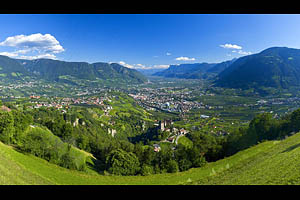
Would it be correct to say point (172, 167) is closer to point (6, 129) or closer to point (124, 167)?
point (124, 167)

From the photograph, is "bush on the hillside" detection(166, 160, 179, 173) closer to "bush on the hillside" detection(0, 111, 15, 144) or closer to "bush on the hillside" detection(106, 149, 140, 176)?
"bush on the hillside" detection(106, 149, 140, 176)

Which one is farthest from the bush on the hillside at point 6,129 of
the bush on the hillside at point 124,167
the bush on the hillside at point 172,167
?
the bush on the hillside at point 172,167

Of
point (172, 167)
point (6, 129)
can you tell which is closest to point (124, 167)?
point (172, 167)

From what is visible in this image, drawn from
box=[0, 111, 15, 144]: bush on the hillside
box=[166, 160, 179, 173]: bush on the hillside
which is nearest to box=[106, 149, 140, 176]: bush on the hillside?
box=[166, 160, 179, 173]: bush on the hillside

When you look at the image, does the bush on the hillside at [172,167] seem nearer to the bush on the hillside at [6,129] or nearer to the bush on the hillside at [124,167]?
the bush on the hillside at [124,167]

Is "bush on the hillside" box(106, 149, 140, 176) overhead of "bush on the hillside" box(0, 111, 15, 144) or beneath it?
beneath

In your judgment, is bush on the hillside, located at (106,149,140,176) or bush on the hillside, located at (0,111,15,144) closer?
bush on the hillside, located at (106,149,140,176)

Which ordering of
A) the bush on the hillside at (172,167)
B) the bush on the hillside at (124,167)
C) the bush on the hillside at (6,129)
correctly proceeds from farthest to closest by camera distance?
the bush on the hillside at (6,129) → the bush on the hillside at (172,167) → the bush on the hillside at (124,167)

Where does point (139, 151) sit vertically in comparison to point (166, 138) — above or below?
above
